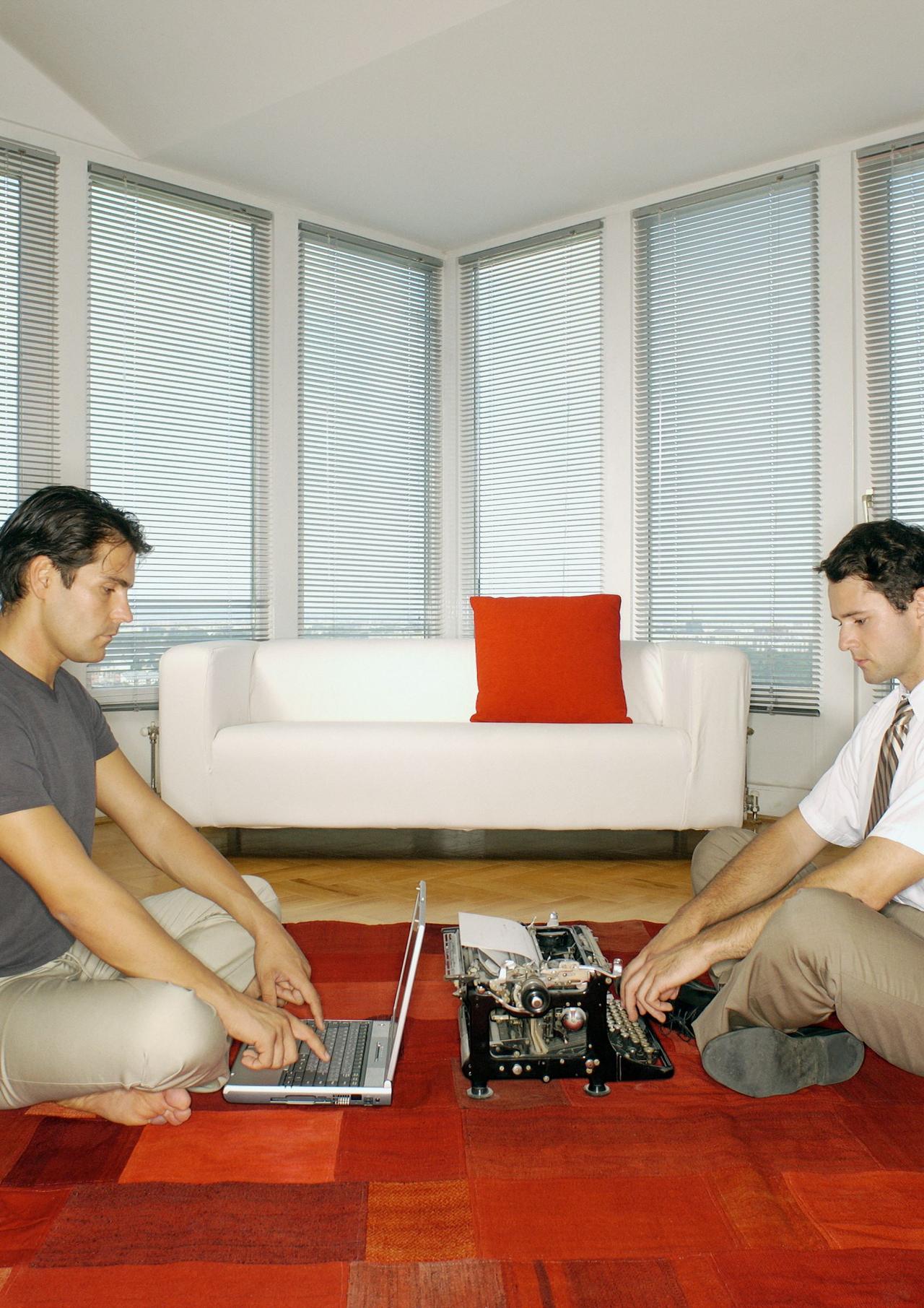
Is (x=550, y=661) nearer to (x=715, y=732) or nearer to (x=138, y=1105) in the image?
(x=715, y=732)

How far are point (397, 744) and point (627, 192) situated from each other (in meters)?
2.92

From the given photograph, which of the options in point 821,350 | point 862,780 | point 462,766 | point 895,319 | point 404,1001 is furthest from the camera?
point 821,350

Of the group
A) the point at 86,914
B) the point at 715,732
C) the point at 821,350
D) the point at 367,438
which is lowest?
the point at 86,914

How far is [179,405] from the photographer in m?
4.76

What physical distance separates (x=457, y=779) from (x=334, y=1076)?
1866 mm

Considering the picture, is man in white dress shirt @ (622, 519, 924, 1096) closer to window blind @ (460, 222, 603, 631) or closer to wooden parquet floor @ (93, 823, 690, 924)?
wooden parquet floor @ (93, 823, 690, 924)

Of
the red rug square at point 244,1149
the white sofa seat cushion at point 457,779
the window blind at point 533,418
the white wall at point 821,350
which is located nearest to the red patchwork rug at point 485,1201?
the red rug square at point 244,1149

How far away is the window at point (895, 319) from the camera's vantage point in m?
4.19

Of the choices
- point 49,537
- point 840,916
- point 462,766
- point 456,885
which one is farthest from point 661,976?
point 462,766

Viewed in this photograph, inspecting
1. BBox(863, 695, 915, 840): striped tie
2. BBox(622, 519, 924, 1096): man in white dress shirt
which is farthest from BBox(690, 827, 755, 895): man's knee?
BBox(863, 695, 915, 840): striped tie

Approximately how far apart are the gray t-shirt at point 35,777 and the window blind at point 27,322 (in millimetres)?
2770

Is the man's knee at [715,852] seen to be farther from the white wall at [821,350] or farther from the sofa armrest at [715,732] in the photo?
the white wall at [821,350]

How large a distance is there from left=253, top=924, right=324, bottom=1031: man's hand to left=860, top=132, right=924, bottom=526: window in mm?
Result: 3273

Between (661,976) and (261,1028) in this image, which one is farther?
(661,976)
